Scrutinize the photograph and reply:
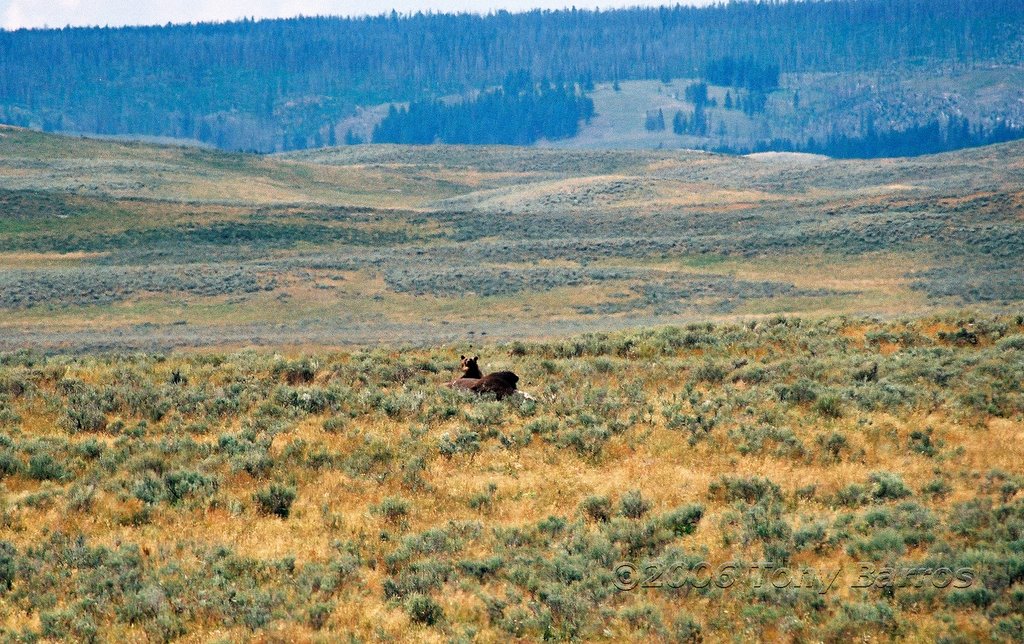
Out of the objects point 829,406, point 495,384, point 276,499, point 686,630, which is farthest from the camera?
point 495,384

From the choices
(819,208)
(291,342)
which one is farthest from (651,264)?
(291,342)

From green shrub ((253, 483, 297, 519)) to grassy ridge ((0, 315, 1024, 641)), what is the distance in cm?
3

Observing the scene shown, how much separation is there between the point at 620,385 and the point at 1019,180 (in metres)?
94.4

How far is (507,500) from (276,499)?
2816mm

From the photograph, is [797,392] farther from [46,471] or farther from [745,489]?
[46,471]

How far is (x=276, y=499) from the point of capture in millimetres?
11859

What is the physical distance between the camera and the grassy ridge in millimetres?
8984

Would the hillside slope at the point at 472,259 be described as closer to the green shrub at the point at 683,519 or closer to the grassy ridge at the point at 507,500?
the grassy ridge at the point at 507,500

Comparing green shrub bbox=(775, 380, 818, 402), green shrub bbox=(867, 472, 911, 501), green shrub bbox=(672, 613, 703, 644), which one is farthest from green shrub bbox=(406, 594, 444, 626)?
green shrub bbox=(775, 380, 818, 402)

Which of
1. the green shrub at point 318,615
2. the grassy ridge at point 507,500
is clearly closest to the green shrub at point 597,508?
the grassy ridge at point 507,500

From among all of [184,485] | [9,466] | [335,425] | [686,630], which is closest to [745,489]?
[686,630]

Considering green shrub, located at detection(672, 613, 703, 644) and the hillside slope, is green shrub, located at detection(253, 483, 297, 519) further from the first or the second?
the hillside slope

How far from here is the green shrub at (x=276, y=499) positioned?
11.7m

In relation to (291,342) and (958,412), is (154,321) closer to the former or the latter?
(291,342)
